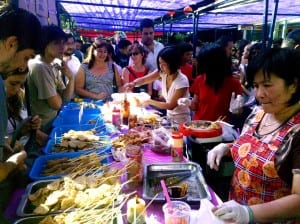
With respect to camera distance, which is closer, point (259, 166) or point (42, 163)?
point (259, 166)

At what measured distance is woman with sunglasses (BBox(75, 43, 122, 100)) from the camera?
4.00 meters

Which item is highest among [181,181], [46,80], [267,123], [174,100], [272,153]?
[46,80]

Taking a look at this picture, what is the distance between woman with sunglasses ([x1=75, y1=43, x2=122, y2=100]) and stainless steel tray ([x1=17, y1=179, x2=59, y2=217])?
2.46 meters

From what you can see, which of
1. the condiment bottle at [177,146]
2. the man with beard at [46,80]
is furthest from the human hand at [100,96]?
Result: the condiment bottle at [177,146]

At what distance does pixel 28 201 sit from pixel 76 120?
5.72ft

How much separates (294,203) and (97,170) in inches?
47.1

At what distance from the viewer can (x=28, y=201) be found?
1.47 metres

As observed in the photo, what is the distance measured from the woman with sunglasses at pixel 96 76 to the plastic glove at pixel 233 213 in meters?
3.02

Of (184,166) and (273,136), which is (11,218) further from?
(273,136)

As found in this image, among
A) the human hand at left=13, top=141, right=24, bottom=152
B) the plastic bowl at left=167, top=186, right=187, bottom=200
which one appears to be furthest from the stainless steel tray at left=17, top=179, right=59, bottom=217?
the plastic bowl at left=167, top=186, right=187, bottom=200

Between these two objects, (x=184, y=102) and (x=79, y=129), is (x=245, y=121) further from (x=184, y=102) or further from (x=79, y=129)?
(x=79, y=129)

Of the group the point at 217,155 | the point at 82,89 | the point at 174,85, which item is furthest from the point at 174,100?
the point at 82,89

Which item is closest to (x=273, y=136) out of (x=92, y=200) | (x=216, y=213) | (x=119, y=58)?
(x=216, y=213)

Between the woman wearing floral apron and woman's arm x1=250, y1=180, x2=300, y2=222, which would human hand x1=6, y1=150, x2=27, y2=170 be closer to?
the woman wearing floral apron
